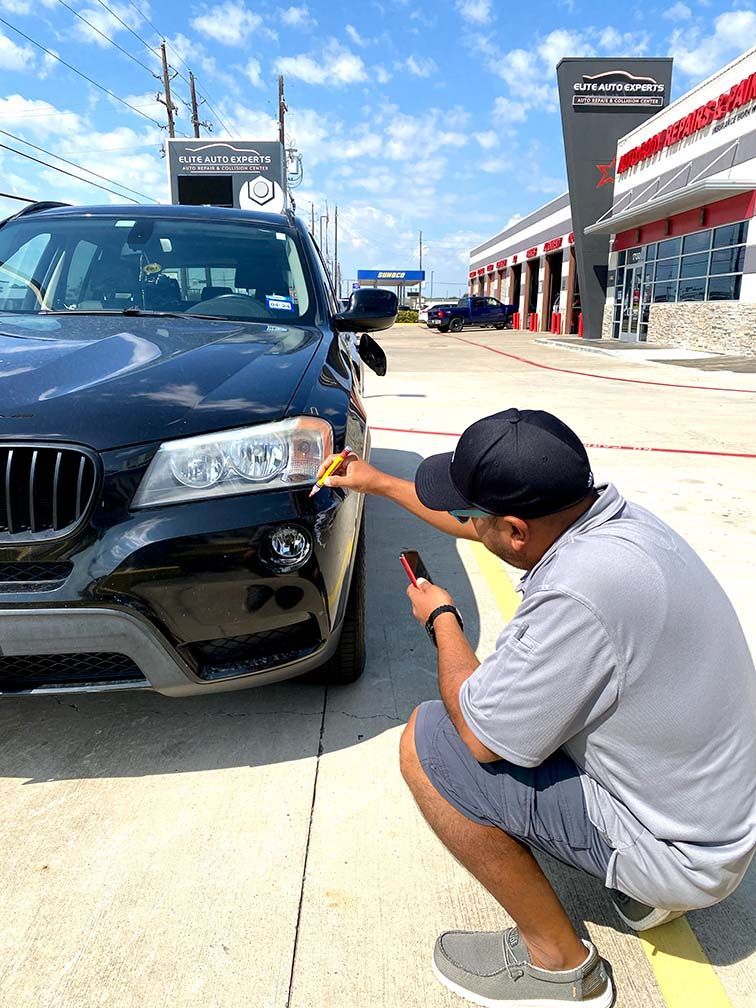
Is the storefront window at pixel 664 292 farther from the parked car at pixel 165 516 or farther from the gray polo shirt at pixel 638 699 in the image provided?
the gray polo shirt at pixel 638 699

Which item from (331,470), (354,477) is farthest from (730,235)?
(331,470)

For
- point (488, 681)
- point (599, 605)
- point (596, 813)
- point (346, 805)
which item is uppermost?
point (599, 605)

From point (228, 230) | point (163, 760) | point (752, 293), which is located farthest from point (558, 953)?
point (752, 293)

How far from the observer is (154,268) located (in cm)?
342

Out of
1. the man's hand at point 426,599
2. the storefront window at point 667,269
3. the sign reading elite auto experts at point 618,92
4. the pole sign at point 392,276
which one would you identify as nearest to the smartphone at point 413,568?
the man's hand at point 426,599

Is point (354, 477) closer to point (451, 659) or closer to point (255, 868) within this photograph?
point (451, 659)

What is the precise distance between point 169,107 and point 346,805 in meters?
44.2

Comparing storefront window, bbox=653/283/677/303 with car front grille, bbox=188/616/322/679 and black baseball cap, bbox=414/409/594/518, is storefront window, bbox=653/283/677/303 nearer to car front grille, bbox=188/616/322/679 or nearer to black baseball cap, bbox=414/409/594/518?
car front grille, bbox=188/616/322/679

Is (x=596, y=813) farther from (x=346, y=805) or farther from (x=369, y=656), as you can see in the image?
(x=369, y=656)

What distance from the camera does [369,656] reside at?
3.04 meters

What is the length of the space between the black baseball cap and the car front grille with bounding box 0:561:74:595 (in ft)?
3.47

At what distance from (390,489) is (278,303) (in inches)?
51.5

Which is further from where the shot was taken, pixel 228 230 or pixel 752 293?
pixel 752 293

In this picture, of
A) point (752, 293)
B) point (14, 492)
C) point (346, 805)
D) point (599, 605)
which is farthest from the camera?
point (752, 293)
